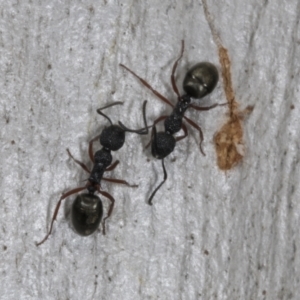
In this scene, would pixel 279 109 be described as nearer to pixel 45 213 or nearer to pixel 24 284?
pixel 45 213

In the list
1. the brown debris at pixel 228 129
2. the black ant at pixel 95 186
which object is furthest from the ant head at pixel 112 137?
the brown debris at pixel 228 129

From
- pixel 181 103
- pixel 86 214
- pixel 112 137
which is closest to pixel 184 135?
pixel 181 103

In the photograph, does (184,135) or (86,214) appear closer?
(86,214)

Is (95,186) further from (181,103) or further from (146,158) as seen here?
(181,103)

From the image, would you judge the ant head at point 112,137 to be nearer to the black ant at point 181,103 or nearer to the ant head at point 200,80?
the black ant at point 181,103

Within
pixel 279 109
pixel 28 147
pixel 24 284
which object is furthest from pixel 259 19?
pixel 24 284

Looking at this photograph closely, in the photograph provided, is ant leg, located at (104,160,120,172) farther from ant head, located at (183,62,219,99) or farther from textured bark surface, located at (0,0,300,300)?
ant head, located at (183,62,219,99)
